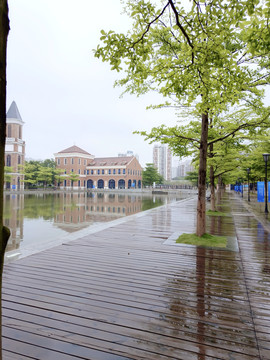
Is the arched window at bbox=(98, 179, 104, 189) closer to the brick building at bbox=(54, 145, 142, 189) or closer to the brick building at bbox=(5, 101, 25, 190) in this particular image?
the brick building at bbox=(54, 145, 142, 189)

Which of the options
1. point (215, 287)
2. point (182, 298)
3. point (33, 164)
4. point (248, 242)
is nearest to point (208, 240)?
point (248, 242)

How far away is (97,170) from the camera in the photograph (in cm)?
8194

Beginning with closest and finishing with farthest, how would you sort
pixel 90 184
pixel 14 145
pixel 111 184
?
1. pixel 14 145
2. pixel 111 184
3. pixel 90 184

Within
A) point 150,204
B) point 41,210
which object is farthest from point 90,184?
point 41,210

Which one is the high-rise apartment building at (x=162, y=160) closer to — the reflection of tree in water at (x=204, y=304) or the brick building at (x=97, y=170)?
the brick building at (x=97, y=170)

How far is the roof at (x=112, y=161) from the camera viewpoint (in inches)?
3152

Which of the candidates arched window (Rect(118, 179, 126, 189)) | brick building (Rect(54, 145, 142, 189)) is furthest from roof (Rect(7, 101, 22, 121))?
arched window (Rect(118, 179, 126, 189))

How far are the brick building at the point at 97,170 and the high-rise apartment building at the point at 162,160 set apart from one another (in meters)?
86.8

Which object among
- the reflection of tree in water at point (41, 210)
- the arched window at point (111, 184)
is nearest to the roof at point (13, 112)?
the arched window at point (111, 184)

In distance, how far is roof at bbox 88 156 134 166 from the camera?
8006cm

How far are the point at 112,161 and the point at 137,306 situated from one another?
79.6 metres

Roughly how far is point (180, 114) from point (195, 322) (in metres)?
9.60

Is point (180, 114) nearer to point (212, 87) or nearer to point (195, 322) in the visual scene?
point (212, 87)

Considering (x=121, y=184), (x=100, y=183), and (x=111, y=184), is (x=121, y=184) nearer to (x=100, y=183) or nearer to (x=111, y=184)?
(x=111, y=184)
